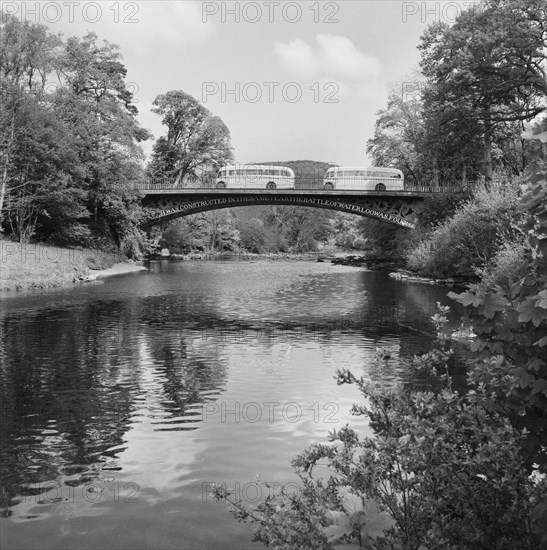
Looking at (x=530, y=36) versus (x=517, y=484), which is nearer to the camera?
(x=517, y=484)

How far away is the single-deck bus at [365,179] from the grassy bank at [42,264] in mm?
26547

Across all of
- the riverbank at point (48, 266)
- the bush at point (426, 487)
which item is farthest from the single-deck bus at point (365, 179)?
the bush at point (426, 487)

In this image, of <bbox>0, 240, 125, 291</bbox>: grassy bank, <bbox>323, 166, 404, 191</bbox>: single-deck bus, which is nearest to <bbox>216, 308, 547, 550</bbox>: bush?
<bbox>0, 240, 125, 291</bbox>: grassy bank

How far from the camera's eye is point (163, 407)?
11.0 metres

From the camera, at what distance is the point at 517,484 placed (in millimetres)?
4324

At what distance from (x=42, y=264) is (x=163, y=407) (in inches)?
1190

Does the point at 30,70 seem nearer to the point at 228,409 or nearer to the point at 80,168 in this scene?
the point at 80,168

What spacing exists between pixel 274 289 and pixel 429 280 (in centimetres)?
1166

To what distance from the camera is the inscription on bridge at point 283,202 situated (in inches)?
2287

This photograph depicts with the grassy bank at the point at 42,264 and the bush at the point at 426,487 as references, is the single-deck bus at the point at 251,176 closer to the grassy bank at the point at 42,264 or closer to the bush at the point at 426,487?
the grassy bank at the point at 42,264

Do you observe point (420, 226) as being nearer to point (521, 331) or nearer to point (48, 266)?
point (48, 266)

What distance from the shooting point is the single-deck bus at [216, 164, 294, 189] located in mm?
68125

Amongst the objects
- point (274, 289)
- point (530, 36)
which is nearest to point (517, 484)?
point (274, 289)

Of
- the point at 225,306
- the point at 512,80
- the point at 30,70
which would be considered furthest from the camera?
the point at 30,70
